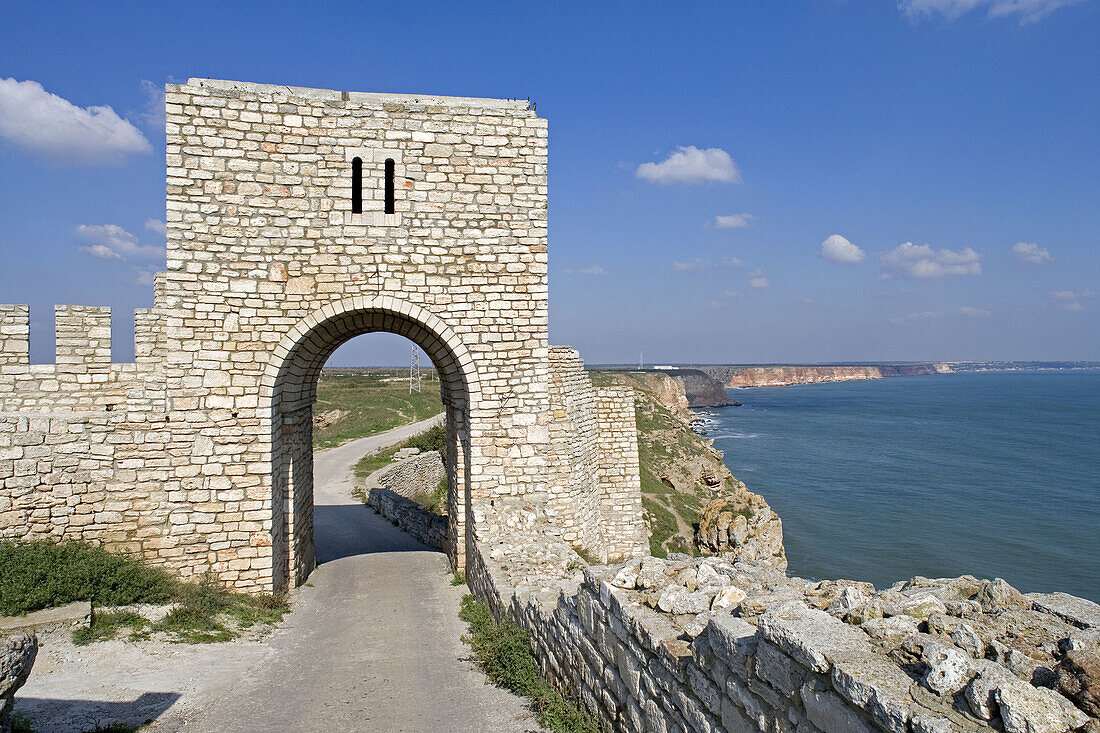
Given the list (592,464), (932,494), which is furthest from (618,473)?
(932,494)

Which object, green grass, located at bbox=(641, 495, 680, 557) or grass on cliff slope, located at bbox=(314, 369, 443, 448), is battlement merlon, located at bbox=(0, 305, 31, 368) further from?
grass on cliff slope, located at bbox=(314, 369, 443, 448)

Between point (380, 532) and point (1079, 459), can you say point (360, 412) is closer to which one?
point (380, 532)

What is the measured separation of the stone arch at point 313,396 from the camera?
30.5ft

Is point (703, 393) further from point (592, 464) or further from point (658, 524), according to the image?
point (592, 464)

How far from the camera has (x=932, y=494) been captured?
43500 millimetres

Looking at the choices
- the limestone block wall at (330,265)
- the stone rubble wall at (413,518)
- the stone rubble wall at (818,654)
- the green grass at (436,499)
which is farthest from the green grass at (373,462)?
the stone rubble wall at (818,654)

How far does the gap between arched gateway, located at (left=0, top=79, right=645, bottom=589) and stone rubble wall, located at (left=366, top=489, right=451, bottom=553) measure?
366cm

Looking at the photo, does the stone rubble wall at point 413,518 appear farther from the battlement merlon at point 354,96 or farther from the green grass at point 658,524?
the green grass at point 658,524

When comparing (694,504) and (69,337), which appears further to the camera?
(694,504)

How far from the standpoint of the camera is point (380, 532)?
615 inches

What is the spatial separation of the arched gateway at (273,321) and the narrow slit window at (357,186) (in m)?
0.04

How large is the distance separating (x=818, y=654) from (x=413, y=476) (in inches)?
777

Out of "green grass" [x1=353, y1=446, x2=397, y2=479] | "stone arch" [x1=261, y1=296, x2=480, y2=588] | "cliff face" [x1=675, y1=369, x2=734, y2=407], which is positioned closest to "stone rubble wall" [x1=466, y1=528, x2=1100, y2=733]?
"stone arch" [x1=261, y1=296, x2=480, y2=588]

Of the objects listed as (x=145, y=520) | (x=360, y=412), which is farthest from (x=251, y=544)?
(x=360, y=412)
